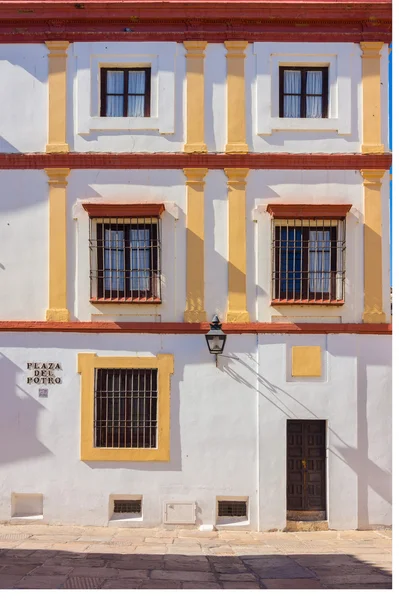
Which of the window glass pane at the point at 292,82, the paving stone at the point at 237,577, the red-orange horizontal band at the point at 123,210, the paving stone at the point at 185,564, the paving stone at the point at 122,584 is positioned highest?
the window glass pane at the point at 292,82

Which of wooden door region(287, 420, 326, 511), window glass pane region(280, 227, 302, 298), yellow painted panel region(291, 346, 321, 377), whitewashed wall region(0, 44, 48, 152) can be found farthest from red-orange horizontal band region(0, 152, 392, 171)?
wooden door region(287, 420, 326, 511)

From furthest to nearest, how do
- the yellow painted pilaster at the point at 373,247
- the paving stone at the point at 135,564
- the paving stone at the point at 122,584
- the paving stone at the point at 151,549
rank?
1. the yellow painted pilaster at the point at 373,247
2. the paving stone at the point at 151,549
3. the paving stone at the point at 135,564
4. the paving stone at the point at 122,584

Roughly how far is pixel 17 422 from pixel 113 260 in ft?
10.0

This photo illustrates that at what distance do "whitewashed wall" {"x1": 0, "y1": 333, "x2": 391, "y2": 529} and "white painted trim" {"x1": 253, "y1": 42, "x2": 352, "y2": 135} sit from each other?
3480mm

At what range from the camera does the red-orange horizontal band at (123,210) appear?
9.56 metres

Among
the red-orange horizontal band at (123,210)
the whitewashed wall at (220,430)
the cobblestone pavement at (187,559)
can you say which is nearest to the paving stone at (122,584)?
the cobblestone pavement at (187,559)

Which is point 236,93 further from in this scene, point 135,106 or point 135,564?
point 135,564

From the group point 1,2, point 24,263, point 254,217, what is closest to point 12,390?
point 24,263

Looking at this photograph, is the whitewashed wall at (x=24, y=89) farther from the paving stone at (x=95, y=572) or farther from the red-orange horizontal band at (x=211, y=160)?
the paving stone at (x=95, y=572)

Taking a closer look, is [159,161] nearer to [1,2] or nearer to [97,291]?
[97,291]

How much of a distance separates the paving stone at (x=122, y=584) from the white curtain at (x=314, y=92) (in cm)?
751

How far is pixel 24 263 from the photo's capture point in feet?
32.2

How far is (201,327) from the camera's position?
31.4 feet

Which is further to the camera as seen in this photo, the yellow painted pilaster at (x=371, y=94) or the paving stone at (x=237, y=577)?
the yellow painted pilaster at (x=371, y=94)
